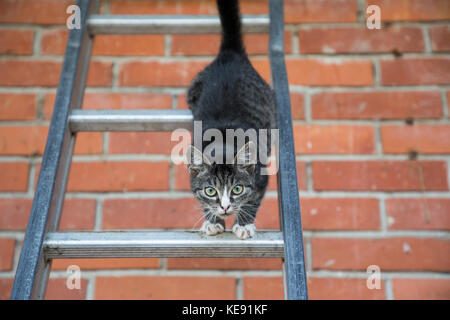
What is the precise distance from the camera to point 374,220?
1324mm

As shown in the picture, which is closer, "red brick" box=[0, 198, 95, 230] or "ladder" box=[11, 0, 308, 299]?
"ladder" box=[11, 0, 308, 299]

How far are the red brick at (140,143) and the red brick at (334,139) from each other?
409mm

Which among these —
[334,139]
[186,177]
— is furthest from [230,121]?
[334,139]

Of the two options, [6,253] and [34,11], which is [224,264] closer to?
[6,253]

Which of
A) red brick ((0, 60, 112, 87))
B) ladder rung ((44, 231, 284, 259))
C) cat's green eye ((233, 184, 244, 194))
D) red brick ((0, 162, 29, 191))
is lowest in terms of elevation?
ladder rung ((44, 231, 284, 259))

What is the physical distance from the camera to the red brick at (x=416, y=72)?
1.41m

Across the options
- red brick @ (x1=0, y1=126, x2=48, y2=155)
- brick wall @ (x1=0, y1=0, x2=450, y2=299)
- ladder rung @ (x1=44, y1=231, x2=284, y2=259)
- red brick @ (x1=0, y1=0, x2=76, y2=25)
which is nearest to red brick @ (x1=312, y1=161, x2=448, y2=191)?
brick wall @ (x1=0, y1=0, x2=450, y2=299)

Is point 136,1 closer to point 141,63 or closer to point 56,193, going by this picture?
point 141,63

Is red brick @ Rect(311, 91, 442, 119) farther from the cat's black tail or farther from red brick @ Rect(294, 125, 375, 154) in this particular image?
the cat's black tail

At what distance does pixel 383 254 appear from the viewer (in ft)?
4.27

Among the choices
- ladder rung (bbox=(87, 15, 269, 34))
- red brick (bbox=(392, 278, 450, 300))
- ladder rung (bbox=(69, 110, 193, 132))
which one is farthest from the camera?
red brick (bbox=(392, 278, 450, 300))

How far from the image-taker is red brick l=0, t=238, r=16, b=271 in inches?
51.1

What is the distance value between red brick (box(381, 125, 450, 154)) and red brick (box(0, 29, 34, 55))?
1.16m
